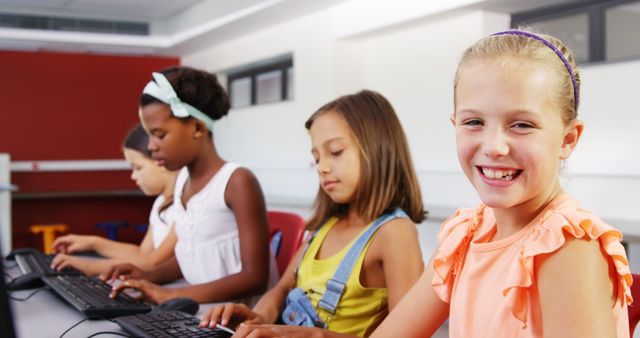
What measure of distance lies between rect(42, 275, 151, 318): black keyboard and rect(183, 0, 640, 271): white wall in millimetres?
1392

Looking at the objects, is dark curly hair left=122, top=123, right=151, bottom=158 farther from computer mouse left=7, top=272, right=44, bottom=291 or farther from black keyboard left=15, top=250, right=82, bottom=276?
computer mouse left=7, top=272, right=44, bottom=291

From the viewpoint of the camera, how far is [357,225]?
5.31 feet

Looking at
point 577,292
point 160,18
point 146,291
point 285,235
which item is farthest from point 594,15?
point 160,18

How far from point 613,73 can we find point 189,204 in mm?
2325

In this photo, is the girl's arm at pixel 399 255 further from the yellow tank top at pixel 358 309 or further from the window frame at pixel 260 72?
the window frame at pixel 260 72

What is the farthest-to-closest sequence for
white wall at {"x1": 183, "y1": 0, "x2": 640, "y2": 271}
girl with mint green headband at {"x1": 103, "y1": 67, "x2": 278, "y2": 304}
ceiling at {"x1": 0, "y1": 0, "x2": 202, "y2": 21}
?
ceiling at {"x1": 0, "y1": 0, "x2": 202, "y2": 21} → white wall at {"x1": 183, "y1": 0, "x2": 640, "y2": 271} → girl with mint green headband at {"x1": 103, "y1": 67, "x2": 278, "y2": 304}

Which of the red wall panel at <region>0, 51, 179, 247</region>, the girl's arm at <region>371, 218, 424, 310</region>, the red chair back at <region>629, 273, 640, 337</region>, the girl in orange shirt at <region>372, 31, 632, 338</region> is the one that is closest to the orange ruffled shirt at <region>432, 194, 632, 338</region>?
the girl in orange shirt at <region>372, 31, 632, 338</region>

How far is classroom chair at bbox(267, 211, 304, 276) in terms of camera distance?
2182mm

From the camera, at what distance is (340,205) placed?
170 cm

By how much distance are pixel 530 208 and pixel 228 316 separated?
652 millimetres

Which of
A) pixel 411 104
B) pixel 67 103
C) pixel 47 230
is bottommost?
pixel 47 230

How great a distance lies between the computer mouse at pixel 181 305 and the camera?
1.51 meters

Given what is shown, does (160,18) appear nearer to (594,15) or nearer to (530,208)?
(594,15)

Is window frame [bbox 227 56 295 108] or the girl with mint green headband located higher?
window frame [bbox 227 56 295 108]
